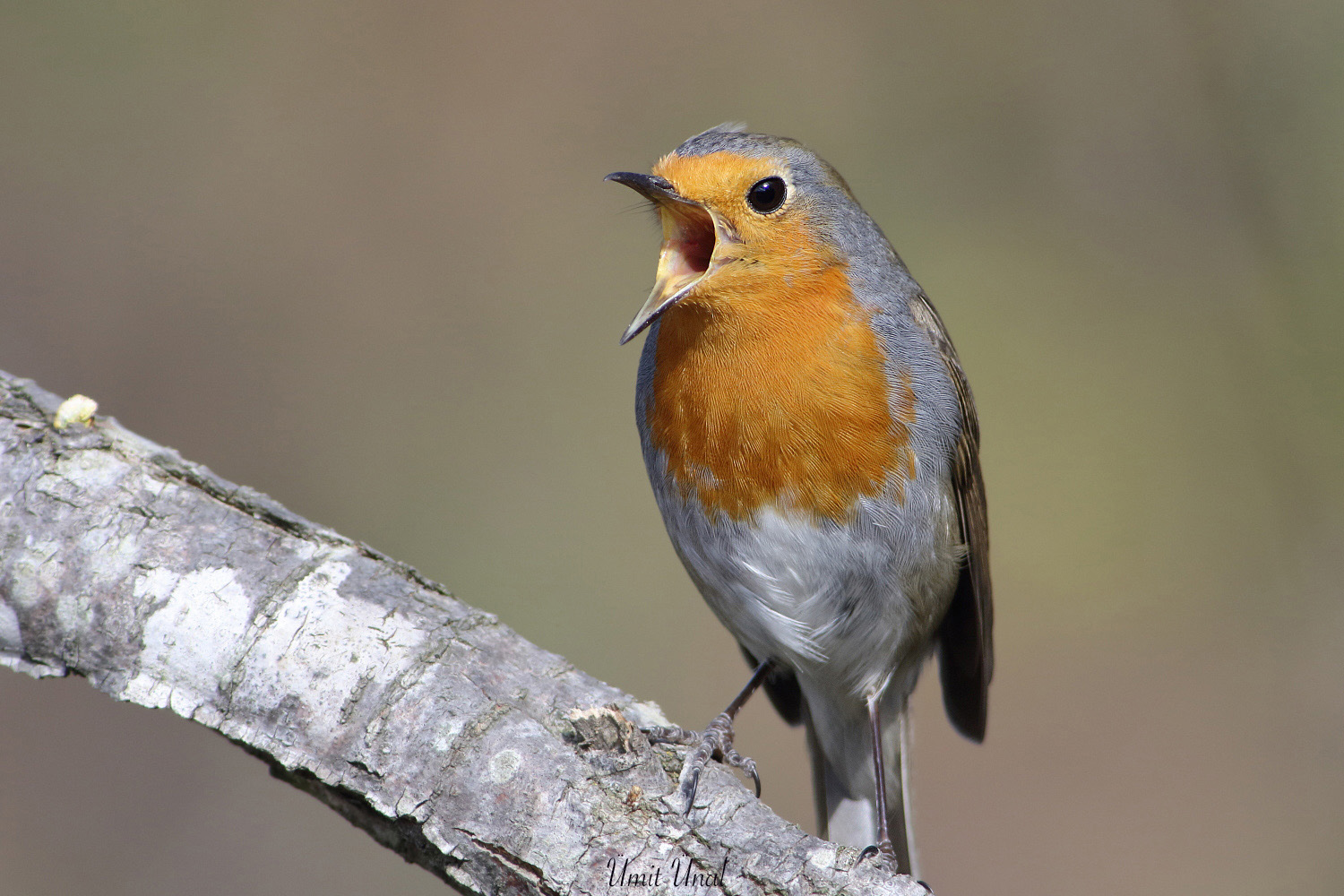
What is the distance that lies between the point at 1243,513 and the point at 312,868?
6.06 metres

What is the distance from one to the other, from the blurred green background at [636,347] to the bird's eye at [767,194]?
12.3 ft

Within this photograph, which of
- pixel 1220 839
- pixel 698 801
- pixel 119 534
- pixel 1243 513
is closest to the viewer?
pixel 698 801

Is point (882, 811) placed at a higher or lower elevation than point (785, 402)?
lower

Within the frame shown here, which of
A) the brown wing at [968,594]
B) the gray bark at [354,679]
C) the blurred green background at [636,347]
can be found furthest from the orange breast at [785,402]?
the blurred green background at [636,347]

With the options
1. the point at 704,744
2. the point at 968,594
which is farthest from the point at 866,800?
the point at 704,744

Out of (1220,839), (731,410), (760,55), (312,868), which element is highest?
(760,55)

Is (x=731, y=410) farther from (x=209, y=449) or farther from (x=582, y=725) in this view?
(x=209, y=449)

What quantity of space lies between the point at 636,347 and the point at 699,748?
16.5 ft

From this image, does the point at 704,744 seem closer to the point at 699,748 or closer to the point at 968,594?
the point at 699,748

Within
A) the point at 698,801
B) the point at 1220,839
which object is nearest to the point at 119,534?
the point at 698,801

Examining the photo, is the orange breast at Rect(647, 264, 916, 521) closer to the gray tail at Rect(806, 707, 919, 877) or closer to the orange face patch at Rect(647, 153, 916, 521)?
the orange face patch at Rect(647, 153, 916, 521)

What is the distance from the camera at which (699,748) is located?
240 cm

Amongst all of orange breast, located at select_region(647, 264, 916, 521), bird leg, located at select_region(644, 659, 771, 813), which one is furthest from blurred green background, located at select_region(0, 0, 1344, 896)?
orange breast, located at select_region(647, 264, 916, 521)

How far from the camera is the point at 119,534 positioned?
2.35m
